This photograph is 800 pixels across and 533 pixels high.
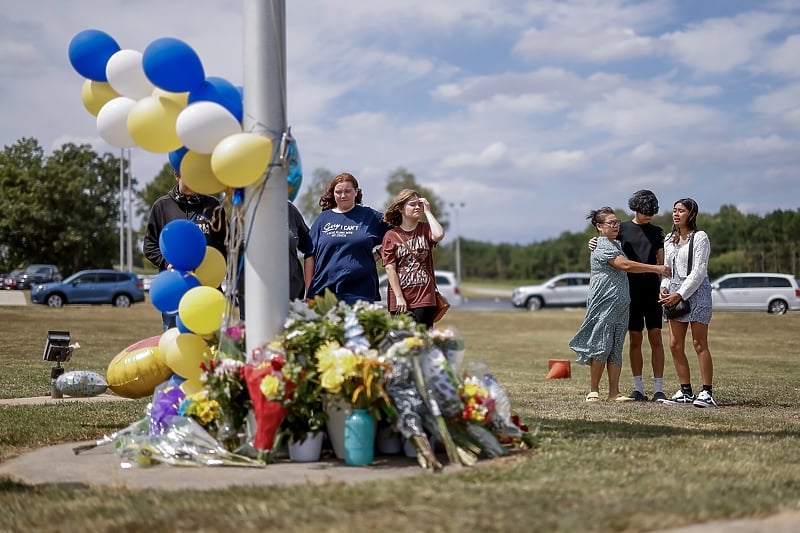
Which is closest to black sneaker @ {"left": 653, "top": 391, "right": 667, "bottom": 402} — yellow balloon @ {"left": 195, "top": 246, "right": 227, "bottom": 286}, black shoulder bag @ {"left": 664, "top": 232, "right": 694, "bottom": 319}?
black shoulder bag @ {"left": 664, "top": 232, "right": 694, "bottom": 319}

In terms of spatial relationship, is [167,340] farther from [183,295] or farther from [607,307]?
[607,307]

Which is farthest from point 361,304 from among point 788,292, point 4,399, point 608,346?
point 788,292

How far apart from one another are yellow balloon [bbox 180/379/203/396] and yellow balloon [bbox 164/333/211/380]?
27 millimetres

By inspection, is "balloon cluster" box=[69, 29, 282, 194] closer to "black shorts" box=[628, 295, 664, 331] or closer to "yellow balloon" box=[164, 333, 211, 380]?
"yellow balloon" box=[164, 333, 211, 380]

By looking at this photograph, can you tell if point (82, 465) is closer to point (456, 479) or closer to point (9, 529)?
point (9, 529)

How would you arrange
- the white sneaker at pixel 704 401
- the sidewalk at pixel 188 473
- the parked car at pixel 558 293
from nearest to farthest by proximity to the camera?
1. the sidewalk at pixel 188 473
2. the white sneaker at pixel 704 401
3. the parked car at pixel 558 293

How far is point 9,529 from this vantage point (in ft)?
13.1

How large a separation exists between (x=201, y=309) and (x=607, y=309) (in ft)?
14.6

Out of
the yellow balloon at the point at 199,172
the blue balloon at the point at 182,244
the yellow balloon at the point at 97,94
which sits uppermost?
the yellow balloon at the point at 97,94

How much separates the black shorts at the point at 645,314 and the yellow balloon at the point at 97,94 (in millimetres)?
5335

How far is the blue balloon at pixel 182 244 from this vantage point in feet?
19.5

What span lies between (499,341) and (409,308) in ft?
47.0

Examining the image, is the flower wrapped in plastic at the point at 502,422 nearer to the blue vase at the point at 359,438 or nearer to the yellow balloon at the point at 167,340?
the blue vase at the point at 359,438

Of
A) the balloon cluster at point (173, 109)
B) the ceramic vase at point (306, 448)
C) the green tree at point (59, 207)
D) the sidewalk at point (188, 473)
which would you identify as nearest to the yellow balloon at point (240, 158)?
the balloon cluster at point (173, 109)
